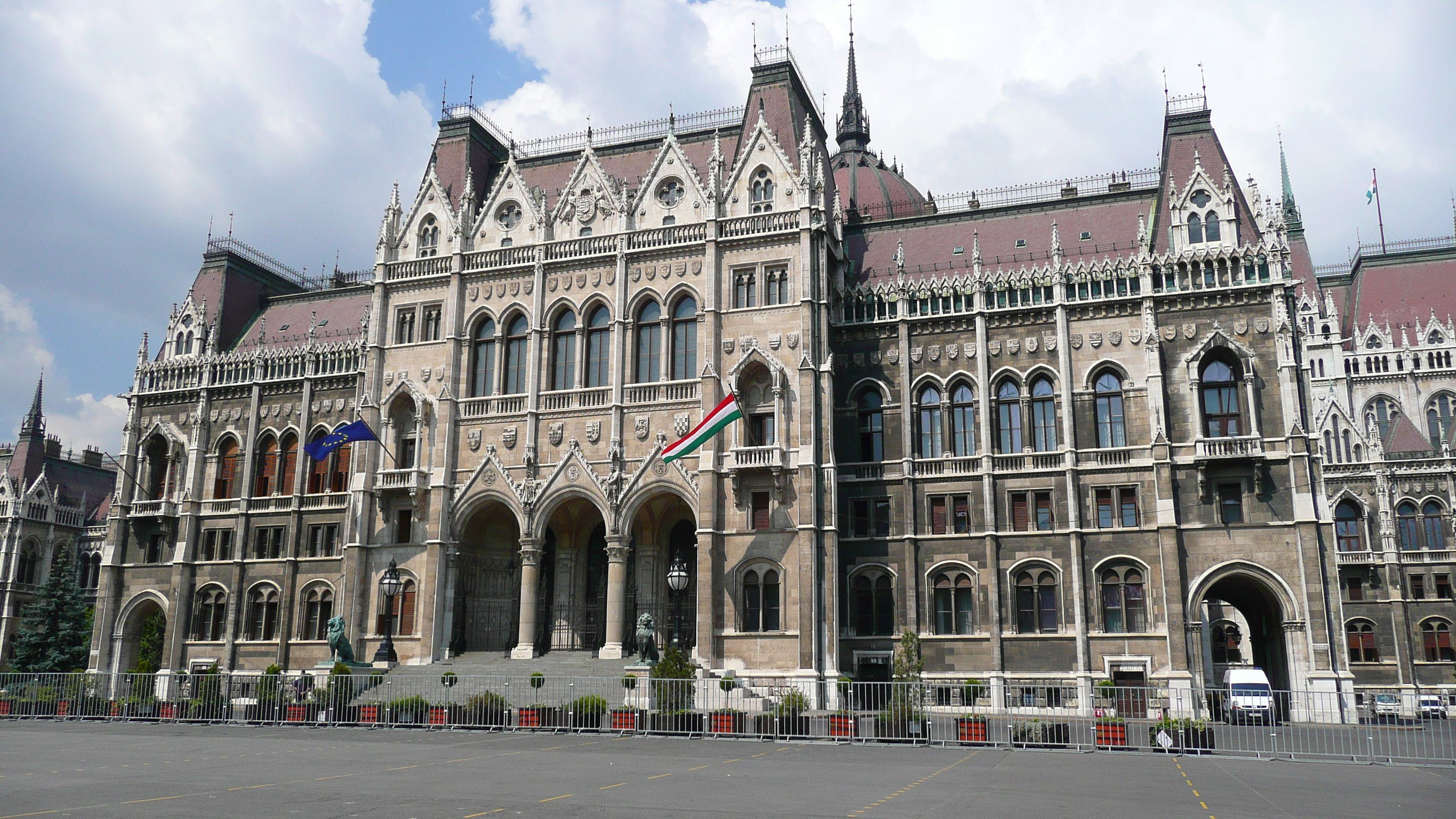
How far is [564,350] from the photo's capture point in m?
46.0

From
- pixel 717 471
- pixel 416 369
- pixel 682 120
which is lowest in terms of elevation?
pixel 717 471

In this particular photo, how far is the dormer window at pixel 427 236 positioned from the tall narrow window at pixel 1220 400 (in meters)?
33.2

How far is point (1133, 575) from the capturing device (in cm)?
3941

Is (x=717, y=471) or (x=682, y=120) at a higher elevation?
(x=682, y=120)

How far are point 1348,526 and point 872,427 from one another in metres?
35.6

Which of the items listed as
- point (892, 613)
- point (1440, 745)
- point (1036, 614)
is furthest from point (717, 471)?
point (1440, 745)

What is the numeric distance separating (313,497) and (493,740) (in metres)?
27.2

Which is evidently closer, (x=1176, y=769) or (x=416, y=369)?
(x=1176, y=769)

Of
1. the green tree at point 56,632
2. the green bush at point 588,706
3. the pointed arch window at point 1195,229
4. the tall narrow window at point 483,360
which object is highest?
the pointed arch window at point 1195,229

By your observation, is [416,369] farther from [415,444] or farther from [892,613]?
[892,613]

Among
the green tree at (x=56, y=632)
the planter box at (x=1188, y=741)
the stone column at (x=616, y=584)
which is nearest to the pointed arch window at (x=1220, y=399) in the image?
the planter box at (x=1188, y=741)

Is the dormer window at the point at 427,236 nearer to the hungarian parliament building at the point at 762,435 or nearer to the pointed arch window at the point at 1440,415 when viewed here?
the hungarian parliament building at the point at 762,435

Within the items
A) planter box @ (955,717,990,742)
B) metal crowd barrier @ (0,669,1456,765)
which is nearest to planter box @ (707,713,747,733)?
metal crowd barrier @ (0,669,1456,765)

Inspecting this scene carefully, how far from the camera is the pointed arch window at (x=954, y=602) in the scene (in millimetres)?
40969
